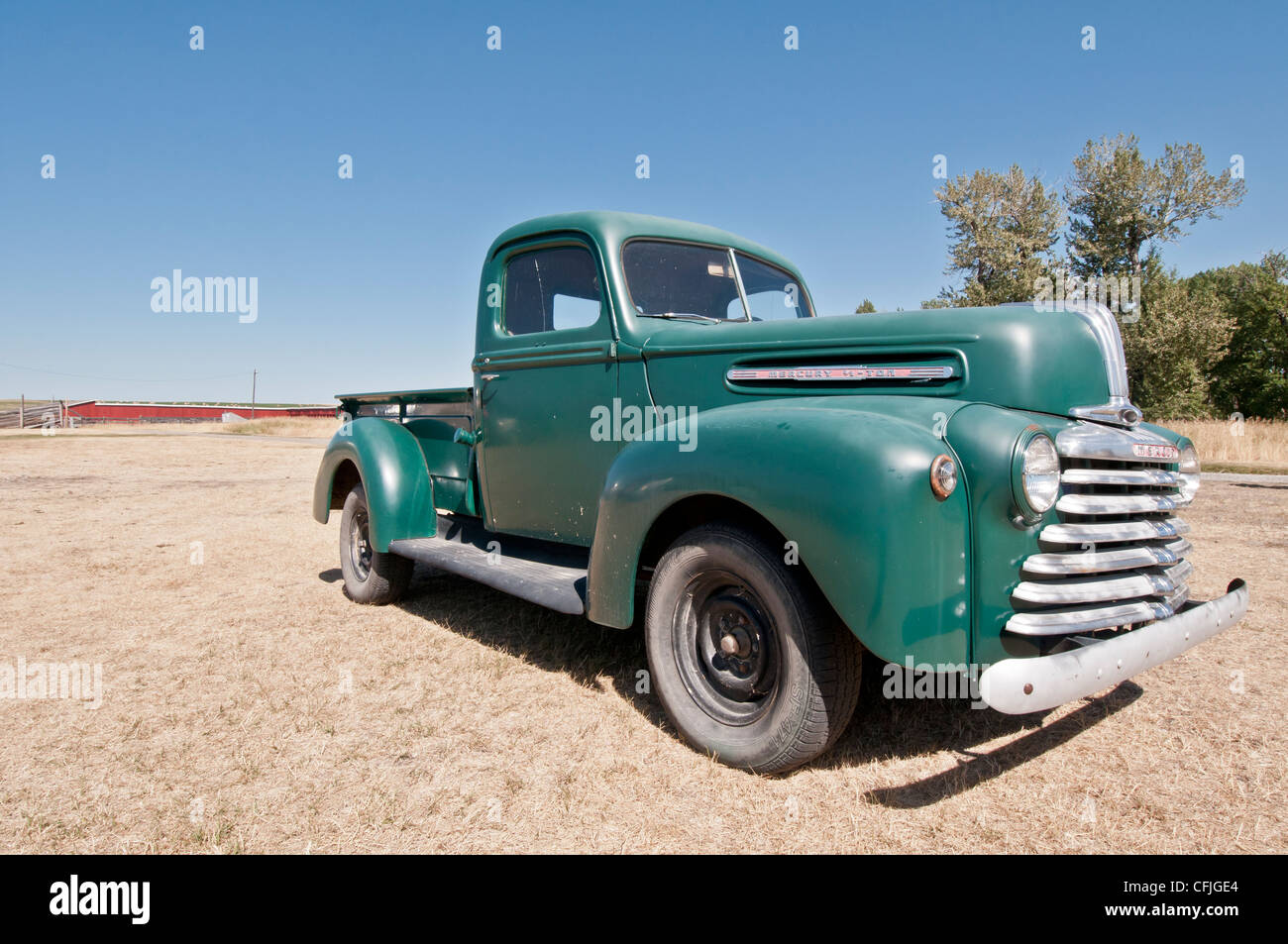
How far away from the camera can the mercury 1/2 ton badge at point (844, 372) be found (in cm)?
266

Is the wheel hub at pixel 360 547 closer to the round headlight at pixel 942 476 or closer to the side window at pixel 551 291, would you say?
the side window at pixel 551 291

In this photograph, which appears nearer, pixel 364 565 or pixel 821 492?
pixel 821 492

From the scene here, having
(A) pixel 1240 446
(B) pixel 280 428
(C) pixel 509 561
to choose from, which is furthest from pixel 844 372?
(B) pixel 280 428

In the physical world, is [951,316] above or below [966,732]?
above

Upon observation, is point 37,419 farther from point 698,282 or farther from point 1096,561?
point 1096,561

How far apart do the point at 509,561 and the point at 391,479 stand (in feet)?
3.81

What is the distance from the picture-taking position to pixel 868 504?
2201 millimetres

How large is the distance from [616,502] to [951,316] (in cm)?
140

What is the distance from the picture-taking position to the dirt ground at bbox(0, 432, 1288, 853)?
2.30 m
